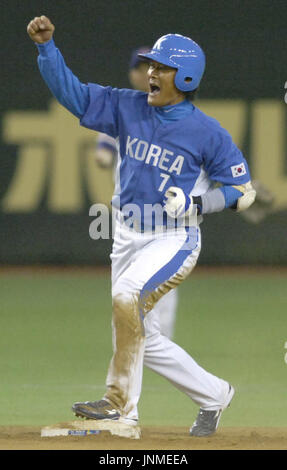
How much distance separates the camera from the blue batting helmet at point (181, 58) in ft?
20.6

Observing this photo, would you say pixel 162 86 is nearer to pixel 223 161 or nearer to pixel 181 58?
pixel 181 58

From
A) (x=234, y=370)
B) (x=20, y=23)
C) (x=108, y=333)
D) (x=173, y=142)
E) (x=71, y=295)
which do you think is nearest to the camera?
(x=173, y=142)

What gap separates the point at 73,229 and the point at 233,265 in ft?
6.72

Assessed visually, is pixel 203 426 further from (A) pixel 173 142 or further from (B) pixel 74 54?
(B) pixel 74 54

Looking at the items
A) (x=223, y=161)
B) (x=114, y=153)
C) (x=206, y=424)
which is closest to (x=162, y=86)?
(x=223, y=161)

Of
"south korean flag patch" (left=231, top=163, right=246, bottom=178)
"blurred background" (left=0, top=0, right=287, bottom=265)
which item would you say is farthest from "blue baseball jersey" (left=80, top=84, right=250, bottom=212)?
"blurred background" (left=0, top=0, right=287, bottom=265)

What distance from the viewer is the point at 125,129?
6.38 meters

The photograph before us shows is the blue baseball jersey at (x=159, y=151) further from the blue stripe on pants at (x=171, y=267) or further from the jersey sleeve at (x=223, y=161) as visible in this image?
the blue stripe on pants at (x=171, y=267)

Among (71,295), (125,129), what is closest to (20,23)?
(71,295)

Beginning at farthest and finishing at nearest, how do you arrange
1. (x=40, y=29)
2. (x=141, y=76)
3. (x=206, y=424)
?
(x=141, y=76)
(x=206, y=424)
(x=40, y=29)

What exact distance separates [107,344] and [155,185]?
12.3 feet

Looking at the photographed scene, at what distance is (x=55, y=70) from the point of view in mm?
6234

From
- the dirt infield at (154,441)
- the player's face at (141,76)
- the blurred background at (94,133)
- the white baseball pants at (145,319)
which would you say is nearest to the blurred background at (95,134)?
the blurred background at (94,133)

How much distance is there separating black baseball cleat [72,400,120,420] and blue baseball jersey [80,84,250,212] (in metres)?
1.11
